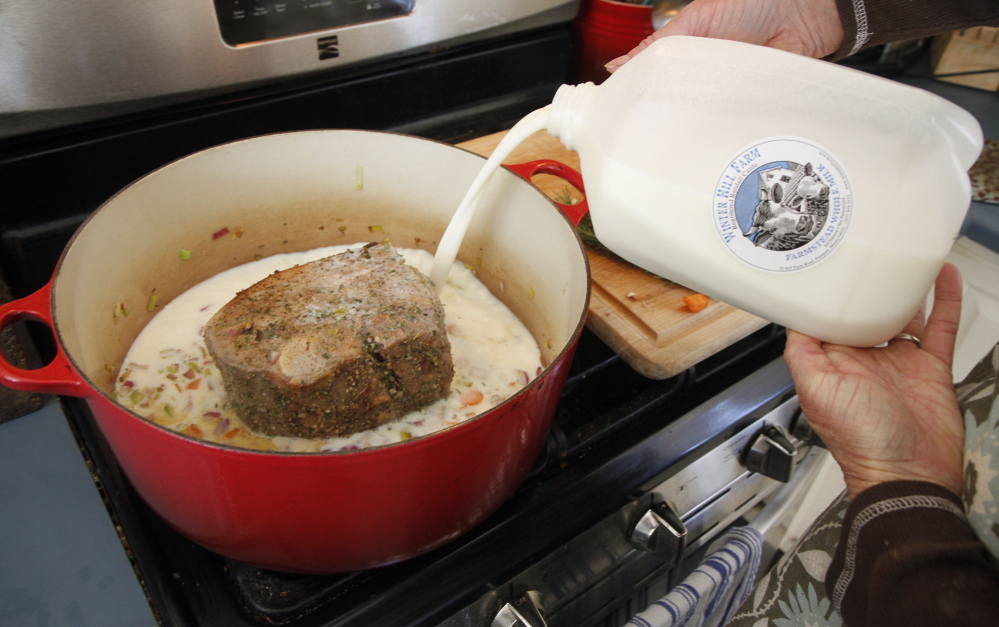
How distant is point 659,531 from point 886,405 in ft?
1.07

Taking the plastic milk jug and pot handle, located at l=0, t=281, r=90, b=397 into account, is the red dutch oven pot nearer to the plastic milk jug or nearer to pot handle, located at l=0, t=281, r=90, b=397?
pot handle, located at l=0, t=281, r=90, b=397

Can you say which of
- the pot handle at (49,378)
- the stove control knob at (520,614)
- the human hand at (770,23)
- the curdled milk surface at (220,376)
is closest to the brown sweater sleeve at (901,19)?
the human hand at (770,23)

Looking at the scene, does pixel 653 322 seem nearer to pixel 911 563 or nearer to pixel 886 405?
pixel 886 405

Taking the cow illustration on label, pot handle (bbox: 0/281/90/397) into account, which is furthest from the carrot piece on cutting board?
pot handle (bbox: 0/281/90/397)

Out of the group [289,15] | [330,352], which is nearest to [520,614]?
[330,352]

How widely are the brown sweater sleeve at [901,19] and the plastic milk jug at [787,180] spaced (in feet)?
1.37

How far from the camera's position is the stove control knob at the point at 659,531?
83 cm

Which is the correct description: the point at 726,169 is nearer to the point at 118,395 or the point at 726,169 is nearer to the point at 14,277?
the point at 118,395

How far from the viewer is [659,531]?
0.84 m

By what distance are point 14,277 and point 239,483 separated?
0.66 meters

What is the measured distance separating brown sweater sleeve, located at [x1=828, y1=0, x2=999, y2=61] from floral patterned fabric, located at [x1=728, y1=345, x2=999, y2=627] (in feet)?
1.78

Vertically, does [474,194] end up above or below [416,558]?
above

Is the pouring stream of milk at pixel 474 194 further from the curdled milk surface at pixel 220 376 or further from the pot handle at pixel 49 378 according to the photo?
the pot handle at pixel 49 378

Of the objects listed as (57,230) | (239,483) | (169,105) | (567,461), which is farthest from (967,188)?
(57,230)
